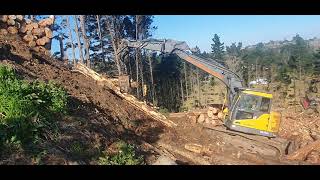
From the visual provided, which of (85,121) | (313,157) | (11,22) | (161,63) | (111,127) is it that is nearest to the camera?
(85,121)

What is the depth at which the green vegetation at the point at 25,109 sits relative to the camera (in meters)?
6.72

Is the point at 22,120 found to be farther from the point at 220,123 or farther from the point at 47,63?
the point at 220,123

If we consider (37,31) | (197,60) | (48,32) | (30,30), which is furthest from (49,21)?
(197,60)

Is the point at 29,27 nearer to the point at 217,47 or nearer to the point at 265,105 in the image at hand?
the point at 265,105

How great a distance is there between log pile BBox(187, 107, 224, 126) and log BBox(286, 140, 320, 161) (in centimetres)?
299

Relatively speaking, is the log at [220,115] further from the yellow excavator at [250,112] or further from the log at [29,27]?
the log at [29,27]

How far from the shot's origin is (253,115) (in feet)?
38.4

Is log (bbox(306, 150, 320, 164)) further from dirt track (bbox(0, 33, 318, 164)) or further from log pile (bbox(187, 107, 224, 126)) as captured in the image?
log pile (bbox(187, 107, 224, 126))

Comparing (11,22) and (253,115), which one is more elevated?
(11,22)

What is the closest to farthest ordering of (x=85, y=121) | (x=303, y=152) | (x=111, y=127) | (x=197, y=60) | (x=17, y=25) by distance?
(x=85, y=121), (x=111, y=127), (x=303, y=152), (x=197, y=60), (x=17, y=25)

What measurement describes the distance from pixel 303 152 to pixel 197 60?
440 cm

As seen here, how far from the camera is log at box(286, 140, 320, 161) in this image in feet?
36.7
